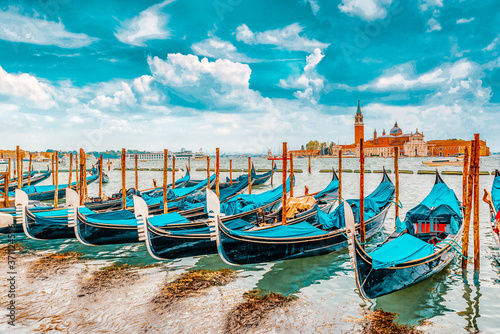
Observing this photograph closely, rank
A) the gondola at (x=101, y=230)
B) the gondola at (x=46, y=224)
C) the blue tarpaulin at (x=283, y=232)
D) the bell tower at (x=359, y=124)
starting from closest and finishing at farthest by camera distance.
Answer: the blue tarpaulin at (x=283, y=232) < the gondola at (x=101, y=230) < the gondola at (x=46, y=224) < the bell tower at (x=359, y=124)

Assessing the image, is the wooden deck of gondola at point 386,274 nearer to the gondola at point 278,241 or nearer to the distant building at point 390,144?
the gondola at point 278,241

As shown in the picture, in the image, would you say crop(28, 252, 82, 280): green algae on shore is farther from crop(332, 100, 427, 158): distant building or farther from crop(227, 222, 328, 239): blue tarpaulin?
crop(332, 100, 427, 158): distant building

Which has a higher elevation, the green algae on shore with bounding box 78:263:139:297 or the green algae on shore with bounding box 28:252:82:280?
the green algae on shore with bounding box 28:252:82:280

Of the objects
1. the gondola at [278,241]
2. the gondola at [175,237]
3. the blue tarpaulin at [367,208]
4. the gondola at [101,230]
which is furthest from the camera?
the blue tarpaulin at [367,208]

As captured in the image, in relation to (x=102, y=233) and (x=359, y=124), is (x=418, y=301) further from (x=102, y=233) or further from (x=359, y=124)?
(x=359, y=124)

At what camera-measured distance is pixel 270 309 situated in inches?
218

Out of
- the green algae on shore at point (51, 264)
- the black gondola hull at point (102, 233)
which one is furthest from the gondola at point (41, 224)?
the green algae on shore at point (51, 264)

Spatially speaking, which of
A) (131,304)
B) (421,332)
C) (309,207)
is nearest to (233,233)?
(131,304)

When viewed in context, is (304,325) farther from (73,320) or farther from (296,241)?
(73,320)

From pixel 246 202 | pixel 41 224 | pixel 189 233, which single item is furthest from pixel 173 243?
pixel 246 202

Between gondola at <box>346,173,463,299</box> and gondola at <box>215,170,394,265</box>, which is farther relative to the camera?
gondola at <box>215,170,394,265</box>

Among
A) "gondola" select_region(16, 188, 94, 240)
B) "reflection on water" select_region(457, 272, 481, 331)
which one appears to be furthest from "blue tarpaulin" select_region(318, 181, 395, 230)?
"gondola" select_region(16, 188, 94, 240)

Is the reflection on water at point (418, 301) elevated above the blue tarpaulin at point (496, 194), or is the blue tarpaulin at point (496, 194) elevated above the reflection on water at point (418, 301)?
the blue tarpaulin at point (496, 194)

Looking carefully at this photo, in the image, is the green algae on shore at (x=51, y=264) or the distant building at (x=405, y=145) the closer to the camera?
the green algae on shore at (x=51, y=264)
